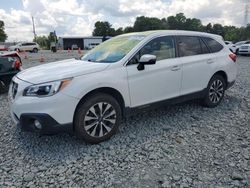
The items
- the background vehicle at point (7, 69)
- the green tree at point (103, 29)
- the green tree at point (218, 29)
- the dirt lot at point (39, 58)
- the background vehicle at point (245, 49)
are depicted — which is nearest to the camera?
the background vehicle at point (7, 69)

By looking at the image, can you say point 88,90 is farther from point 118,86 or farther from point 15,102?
point 15,102

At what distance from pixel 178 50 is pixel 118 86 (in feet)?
5.16

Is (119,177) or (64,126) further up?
(64,126)

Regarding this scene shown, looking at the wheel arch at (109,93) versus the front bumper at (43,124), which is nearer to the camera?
the front bumper at (43,124)

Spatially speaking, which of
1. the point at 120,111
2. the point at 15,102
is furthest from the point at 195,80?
the point at 15,102

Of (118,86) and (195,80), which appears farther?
(195,80)

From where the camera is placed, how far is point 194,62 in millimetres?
4711

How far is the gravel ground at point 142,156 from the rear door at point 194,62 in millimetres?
670

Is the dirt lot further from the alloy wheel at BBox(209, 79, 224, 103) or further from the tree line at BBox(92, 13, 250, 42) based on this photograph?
the tree line at BBox(92, 13, 250, 42)

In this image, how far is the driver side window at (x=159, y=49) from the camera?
400cm

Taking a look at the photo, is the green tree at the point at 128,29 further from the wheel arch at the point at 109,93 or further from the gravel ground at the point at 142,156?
the wheel arch at the point at 109,93

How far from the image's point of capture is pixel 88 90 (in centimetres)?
341

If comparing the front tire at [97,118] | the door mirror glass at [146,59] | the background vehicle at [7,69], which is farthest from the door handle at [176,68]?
the background vehicle at [7,69]

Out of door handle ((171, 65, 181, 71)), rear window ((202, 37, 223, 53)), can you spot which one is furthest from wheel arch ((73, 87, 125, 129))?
rear window ((202, 37, 223, 53))
